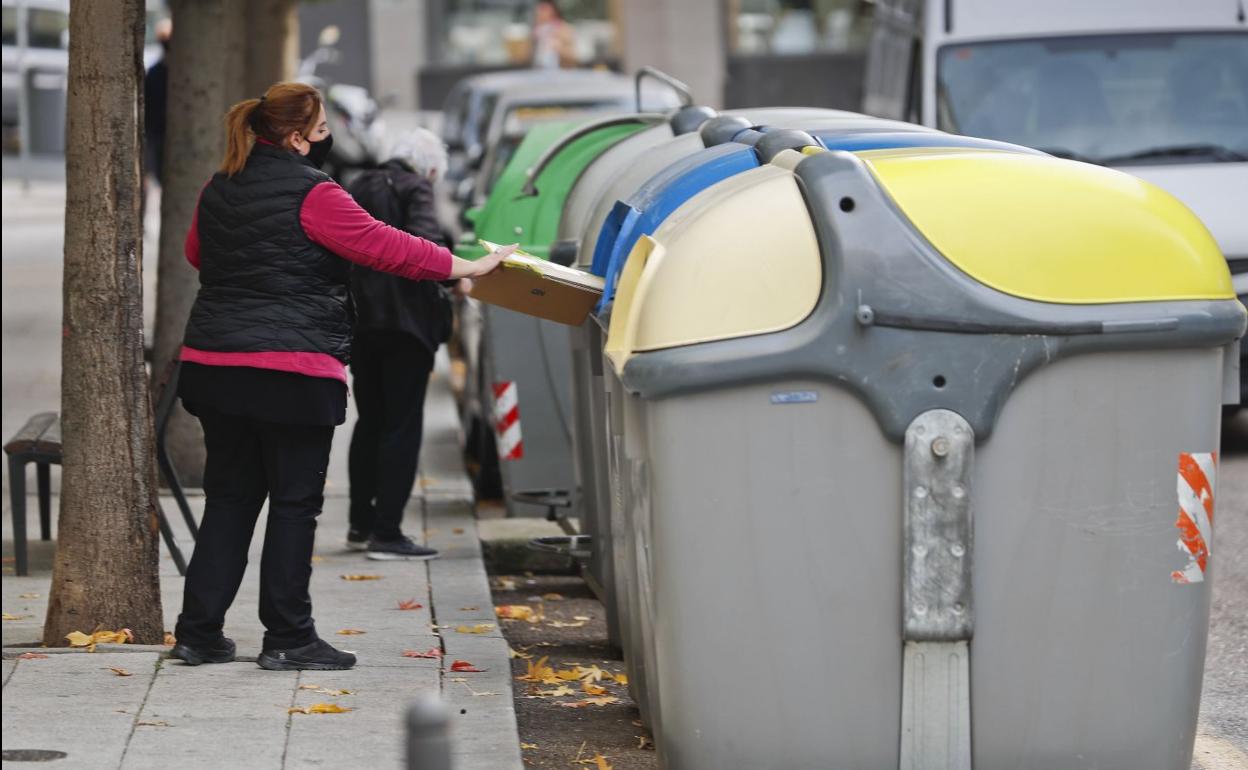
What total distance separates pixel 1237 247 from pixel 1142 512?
5.67 metres

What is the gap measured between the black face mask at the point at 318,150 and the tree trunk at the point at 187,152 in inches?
140

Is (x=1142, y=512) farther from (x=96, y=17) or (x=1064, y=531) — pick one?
(x=96, y=17)

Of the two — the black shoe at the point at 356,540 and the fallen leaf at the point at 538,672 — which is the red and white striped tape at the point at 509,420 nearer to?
the black shoe at the point at 356,540

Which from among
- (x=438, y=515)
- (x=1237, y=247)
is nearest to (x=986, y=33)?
(x=1237, y=247)

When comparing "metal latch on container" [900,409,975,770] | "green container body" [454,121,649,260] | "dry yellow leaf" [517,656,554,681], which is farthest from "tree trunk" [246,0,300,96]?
"metal latch on container" [900,409,975,770]

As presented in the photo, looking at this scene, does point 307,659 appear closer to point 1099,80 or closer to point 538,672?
point 538,672

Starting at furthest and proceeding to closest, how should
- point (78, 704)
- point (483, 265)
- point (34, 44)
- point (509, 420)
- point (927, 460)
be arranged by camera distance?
1. point (34, 44)
2. point (509, 420)
3. point (483, 265)
4. point (78, 704)
5. point (927, 460)

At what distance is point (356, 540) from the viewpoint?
329 inches

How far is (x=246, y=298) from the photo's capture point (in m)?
5.70

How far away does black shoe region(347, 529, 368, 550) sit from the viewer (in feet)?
27.4

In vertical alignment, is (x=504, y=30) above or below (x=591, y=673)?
above

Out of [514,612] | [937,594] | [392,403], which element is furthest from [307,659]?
[392,403]

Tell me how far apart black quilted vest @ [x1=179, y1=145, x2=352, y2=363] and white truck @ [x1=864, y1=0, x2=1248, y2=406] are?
19.0 ft

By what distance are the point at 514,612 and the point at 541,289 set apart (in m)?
2.03
